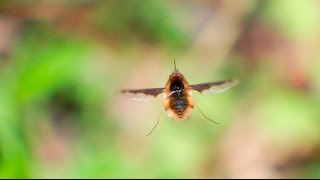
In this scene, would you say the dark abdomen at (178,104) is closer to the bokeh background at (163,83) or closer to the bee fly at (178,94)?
the bee fly at (178,94)

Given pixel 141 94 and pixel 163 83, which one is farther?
pixel 163 83

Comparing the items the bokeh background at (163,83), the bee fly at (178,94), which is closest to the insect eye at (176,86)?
the bee fly at (178,94)

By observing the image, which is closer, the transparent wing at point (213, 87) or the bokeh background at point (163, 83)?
the transparent wing at point (213, 87)

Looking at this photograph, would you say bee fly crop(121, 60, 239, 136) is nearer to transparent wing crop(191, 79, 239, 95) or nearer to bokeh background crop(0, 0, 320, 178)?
transparent wing crop(191, 79, 239, 95)

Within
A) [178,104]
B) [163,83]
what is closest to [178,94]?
[178,104]

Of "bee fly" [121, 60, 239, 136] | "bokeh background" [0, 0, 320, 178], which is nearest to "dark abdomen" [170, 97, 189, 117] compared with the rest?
"bee fly" [121, 60, 239, 136]

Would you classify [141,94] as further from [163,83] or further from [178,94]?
[163,83]

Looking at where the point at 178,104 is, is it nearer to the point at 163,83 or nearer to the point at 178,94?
the point at 178,94

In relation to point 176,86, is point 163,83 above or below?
above
